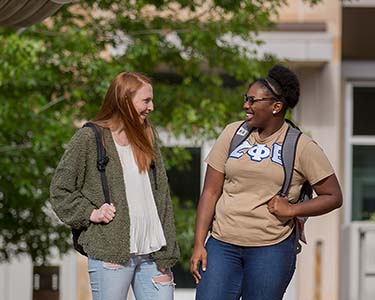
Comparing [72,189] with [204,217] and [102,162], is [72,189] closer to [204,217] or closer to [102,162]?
[102,162]

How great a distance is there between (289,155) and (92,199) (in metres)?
1.02

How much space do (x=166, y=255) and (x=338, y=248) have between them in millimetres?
10518

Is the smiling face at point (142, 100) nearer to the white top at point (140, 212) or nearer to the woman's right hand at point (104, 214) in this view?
the white top at point (140, 212)

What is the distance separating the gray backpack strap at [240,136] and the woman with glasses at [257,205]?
0.08 feet

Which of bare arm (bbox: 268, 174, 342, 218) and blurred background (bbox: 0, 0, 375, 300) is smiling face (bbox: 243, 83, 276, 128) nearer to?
bare arm (bbox: 268, 174, 342, 218)

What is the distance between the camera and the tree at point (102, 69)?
1057cm

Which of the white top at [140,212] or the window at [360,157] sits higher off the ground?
the window at [360,157]

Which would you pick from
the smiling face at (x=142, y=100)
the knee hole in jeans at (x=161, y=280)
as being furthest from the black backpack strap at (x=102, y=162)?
the knee hole in jeans at (x=161, y=280)

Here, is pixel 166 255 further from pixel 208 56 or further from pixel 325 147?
pixel 325 147

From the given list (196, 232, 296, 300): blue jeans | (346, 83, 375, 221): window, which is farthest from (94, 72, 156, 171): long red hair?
(346, 83, 375, 221): window

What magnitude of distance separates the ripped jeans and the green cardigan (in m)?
0.05

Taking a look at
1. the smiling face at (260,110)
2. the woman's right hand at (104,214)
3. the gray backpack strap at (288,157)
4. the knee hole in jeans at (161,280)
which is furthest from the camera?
the smiling face at (260,110)

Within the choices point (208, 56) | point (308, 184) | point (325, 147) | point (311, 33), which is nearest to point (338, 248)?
point (325, 147)

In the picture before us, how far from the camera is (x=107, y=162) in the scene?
6.20m
